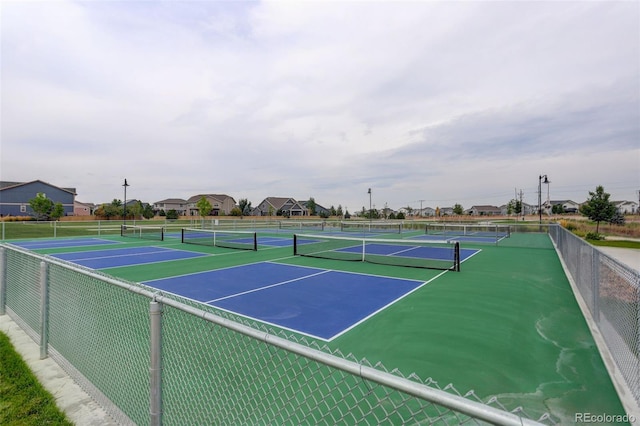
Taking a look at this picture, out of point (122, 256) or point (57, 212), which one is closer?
point (122, 256)

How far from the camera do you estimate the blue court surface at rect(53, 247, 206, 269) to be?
12812 millimetres

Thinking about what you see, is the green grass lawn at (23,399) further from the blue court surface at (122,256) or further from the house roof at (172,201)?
the house roof at (172,201)

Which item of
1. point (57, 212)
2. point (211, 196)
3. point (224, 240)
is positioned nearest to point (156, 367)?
point (224, 240)

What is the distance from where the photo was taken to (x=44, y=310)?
4.46m

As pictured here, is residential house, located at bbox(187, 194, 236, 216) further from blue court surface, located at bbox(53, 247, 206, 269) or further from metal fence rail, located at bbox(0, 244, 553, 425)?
A: metal fence rail, located at bbox(0, 244, 553, 425)

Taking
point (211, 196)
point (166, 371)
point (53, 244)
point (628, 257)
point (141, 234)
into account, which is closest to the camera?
point (166, 371)

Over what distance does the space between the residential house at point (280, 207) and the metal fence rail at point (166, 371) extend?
78826 millimetres

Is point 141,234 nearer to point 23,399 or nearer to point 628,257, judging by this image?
point 23,399

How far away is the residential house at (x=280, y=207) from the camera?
85375 millimetres

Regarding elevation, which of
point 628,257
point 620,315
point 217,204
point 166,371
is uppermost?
point 217,204

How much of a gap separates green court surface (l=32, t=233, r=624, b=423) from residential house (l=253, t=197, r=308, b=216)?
75363mm

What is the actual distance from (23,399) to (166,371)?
1.42 meters

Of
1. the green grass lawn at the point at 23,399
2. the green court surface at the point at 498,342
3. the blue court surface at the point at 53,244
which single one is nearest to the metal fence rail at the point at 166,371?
the green grass lawn at the point at 23,399

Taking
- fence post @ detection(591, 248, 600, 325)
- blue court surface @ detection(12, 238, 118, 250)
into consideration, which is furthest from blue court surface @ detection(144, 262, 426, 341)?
blue court surface @ detection(12, 238, 118, 250)
